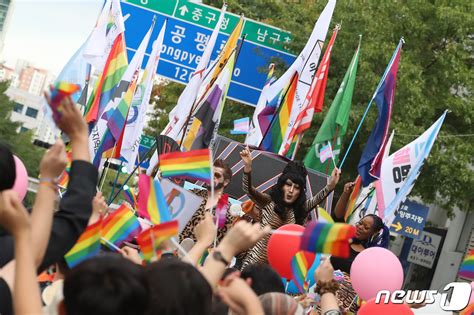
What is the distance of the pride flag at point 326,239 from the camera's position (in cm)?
366

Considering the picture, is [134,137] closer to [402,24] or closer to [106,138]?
[106,138]

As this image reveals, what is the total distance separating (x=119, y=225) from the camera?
523 centimetres

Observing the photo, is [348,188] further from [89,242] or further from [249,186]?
[89,242]

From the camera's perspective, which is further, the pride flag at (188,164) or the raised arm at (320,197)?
the raised arm at (320,197)

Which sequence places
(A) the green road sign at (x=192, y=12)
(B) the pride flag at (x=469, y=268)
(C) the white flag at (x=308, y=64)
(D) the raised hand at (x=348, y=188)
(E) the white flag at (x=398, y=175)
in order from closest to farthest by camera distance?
(B) the pride flag at (x=469, y=268) < (D) the raised hand at (x=348, y=188) < (E) the white flag at (x=398, y=175) < (C) the white flag at (x=308, y=64) < (A) the green road sign at (x=192, y=12)

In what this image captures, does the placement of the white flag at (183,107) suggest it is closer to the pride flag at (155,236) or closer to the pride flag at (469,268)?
the pride flag at (469,268)

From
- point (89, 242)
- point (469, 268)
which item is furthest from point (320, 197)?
point (89, 242)

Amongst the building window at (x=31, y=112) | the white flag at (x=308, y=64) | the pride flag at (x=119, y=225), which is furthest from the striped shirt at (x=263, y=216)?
the building window at (x=31, y=112)

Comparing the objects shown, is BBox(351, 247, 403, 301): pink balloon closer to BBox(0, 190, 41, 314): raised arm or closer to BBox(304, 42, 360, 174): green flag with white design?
BBox(0, 190, 41, 314): raised arm

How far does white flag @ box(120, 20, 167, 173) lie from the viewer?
15219 millimetres

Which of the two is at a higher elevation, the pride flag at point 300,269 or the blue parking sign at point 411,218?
the pride flag at point 300,269

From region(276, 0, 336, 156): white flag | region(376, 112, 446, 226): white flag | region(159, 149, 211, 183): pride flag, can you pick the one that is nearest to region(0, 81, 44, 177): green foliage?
region(276, 0, 336, 156): white flag

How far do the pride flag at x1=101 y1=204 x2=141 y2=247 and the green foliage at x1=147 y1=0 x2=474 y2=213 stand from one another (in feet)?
48.9

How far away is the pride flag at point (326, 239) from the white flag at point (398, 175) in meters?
7.69
